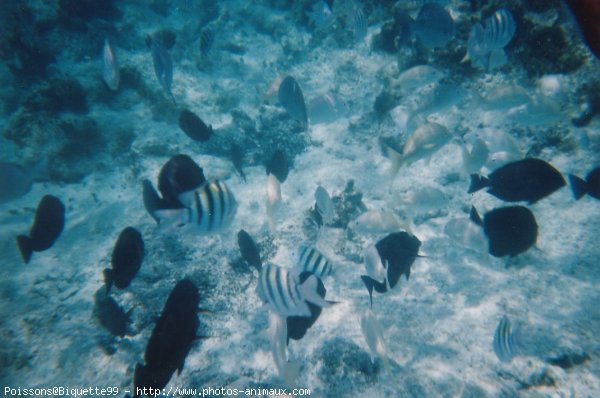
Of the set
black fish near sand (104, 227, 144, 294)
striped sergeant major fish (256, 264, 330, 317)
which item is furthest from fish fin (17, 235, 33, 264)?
striped sergeant major fish (256, 264, 330, 317)

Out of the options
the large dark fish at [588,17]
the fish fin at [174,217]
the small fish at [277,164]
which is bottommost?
the fish fin at [174,217]

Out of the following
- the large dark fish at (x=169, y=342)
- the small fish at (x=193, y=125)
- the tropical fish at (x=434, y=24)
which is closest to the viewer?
the large dark fish at (x=169, y=342)

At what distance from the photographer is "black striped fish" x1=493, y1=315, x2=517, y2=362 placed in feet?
10.2

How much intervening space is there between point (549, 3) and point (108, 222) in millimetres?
11243

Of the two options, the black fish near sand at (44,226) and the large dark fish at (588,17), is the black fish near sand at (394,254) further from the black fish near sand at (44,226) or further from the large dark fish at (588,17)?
the black fish near sand at (44,226)

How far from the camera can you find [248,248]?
458cm

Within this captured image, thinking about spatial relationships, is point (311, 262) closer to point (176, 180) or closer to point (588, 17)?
point (176, 180)

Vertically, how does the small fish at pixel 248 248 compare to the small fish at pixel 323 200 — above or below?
below

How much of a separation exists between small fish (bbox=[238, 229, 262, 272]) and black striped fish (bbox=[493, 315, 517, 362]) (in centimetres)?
321

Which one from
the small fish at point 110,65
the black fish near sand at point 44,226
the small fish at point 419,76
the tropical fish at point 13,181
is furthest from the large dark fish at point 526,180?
the tropical fish at point 13,181

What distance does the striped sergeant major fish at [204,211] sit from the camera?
9.41 ft

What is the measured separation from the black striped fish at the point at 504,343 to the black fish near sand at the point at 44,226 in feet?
20.7

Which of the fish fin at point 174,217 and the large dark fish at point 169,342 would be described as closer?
the large dark fish at point 169,342

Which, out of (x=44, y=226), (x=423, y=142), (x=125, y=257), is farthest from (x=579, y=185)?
(x=44, y=226)
